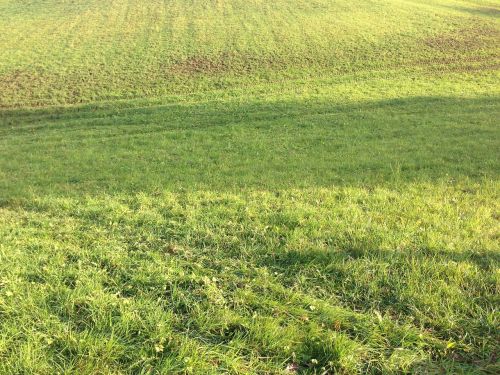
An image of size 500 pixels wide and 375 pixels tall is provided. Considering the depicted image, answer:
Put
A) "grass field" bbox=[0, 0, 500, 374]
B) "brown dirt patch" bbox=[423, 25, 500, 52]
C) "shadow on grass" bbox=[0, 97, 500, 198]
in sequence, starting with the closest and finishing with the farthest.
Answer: "grass field" bbox=[0, 0, 500, 374], "shadow on grass" bbox=[0, 97, 500, 198], "brown dirt patch" bbox=[423, 25, 500, 52]

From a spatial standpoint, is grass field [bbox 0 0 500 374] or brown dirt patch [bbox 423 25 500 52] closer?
grass field [bbox 0 0 500 374]

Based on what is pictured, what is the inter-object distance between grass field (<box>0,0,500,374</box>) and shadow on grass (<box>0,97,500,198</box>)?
11 cm

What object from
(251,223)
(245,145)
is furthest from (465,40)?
(251,223)

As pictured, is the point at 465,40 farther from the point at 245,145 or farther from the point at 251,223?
the point at 251,223

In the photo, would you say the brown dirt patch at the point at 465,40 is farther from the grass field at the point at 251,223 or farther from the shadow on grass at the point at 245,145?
the shadow on grass at the point at 245,145

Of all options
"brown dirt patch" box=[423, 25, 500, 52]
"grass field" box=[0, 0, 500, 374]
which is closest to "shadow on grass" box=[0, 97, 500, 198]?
"grass field" box=[0, 0, 500, 374]

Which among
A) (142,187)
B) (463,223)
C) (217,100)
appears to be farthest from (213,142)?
(463,223)

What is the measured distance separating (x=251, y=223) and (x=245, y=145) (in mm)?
7895

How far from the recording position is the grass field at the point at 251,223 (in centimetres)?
422

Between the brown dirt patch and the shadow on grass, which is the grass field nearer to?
the shadow on grass

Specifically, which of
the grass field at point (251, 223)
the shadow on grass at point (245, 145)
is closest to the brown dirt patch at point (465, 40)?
the grass field at point (251, 223)

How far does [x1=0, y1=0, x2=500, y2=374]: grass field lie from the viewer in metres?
4.22

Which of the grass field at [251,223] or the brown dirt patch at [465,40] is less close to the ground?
the brown dirt patch at [465,40]

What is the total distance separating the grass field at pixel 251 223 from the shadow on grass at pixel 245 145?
0.11 metres
